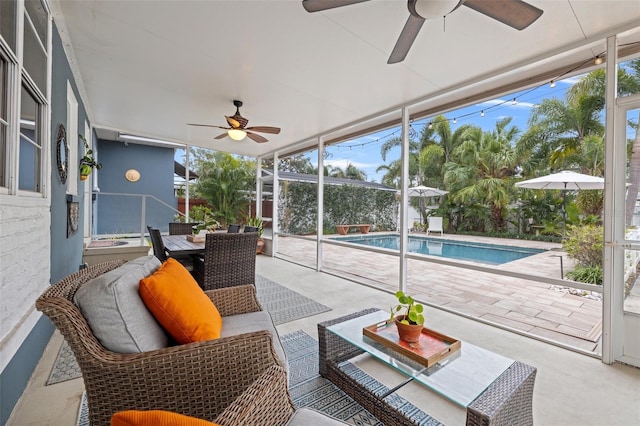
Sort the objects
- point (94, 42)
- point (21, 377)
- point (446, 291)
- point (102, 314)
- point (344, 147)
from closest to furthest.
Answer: point (102, 314) < point (21, 377) < point (94, 42) < point (446, 291) < point (344, 147)

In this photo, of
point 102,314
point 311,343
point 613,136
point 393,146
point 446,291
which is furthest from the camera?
point 393,146

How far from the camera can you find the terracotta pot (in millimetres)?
1587

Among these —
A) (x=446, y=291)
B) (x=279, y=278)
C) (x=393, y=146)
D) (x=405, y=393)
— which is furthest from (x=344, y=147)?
(x=405, y=393)

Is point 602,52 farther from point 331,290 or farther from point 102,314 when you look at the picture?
point 102,314

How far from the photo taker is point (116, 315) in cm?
109

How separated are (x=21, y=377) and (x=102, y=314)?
136 cm

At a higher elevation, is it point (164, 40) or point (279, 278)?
point (164, 40)

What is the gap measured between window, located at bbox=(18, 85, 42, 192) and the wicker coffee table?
2211 mm

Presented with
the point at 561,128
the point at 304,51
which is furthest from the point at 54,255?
the point at 561,128

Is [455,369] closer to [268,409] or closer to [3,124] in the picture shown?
[268,409]

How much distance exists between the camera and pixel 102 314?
1.07 metres

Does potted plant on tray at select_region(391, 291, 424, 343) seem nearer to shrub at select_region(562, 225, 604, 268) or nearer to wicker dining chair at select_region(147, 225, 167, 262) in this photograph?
shrub at select_region(562, 225, 604, 268)

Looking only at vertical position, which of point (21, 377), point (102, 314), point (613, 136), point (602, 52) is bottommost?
point (21, 377)

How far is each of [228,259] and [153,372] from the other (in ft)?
6.34
